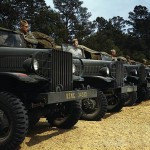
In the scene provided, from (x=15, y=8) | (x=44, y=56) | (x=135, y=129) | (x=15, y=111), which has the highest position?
(x=15, y=8)

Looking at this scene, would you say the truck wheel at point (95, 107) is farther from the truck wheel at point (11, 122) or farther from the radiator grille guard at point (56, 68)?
the truck wheel at point (11, 122)

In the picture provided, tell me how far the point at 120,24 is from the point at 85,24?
2133 centimetres

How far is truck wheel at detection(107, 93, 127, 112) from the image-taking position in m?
11.2

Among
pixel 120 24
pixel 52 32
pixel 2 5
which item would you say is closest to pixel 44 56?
pixel 2 5

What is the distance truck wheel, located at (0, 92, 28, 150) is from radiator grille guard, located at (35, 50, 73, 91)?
73 cm

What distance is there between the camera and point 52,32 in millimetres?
38000

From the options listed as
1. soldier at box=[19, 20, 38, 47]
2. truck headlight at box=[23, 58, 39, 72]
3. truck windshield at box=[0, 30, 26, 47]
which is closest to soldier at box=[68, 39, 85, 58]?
soldier at box=[19, 20, 38, 47]

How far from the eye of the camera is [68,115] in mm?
8109

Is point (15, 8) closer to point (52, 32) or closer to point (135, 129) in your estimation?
point (52, 32)

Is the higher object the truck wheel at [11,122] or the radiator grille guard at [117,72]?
the radiator grille guard at [117,72]

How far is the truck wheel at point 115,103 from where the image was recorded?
443 inches

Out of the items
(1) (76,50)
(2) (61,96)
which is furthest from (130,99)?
(2) (61,96)

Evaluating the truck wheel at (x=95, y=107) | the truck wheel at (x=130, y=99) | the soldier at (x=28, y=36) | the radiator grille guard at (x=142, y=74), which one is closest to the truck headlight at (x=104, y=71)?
the truck wheel at (x=95, y=107)

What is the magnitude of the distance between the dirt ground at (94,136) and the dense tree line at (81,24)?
15219 mm
